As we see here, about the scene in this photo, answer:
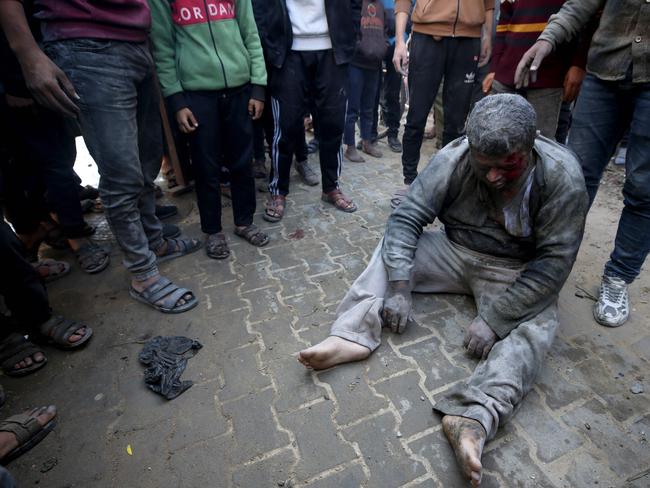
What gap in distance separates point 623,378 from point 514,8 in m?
2.53

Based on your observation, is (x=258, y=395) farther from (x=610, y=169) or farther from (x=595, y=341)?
(x=610, y=169)

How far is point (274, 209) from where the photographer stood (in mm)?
3781

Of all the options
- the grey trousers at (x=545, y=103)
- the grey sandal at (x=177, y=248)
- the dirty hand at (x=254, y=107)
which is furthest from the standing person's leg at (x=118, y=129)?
the grey trousers at (x=545, y=103)

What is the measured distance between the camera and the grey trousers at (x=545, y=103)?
2881 millimetres

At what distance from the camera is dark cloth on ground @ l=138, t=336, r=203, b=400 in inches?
83.1

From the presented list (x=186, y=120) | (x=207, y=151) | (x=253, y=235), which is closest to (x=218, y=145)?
(x=207, y=151)

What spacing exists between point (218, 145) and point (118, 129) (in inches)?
32.0

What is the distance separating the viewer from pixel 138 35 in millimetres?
2342

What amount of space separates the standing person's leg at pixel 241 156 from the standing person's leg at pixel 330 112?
690 mm

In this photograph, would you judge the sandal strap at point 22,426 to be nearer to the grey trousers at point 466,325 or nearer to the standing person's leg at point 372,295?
the standing person's leg at point 372,295

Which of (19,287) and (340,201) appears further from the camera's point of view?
(340,201)

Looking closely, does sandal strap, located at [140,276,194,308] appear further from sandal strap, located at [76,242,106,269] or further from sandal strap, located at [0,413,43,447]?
sandal strap, located at [0,413,43,447]

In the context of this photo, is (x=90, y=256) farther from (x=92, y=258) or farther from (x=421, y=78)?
(x=421, y=78)

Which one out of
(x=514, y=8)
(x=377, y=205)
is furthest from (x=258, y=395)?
(x=514, y=8)
